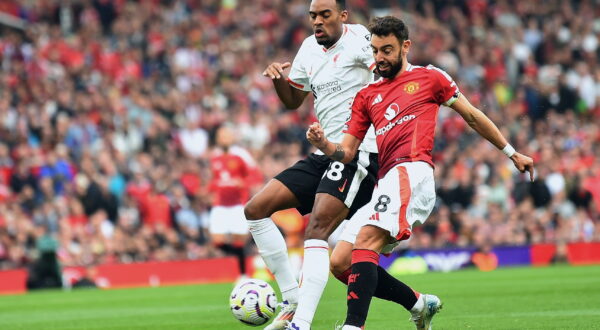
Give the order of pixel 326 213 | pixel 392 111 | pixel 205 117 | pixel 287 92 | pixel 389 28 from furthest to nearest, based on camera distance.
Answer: pixel 205 117
pixel 287 92
pixel 326 213
pixel 392 111
pixel 389 28

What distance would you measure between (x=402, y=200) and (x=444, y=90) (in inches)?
36.9

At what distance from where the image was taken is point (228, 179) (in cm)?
1727

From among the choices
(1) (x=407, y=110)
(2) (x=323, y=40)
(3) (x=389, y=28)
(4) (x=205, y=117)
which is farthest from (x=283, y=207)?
(4) (x=205, y=117)

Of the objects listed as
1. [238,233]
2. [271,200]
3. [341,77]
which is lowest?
[238,233]

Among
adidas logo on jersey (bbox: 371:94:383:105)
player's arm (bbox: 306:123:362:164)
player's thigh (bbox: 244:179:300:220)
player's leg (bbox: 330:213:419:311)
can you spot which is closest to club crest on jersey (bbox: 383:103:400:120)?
adidas logo on jersey (bbox: 371:94:383:105)

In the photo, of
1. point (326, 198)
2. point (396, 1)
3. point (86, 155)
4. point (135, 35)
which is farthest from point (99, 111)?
point (326, 198)

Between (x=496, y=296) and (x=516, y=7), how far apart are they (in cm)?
1536

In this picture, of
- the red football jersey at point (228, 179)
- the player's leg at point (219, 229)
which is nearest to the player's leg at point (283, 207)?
the red football jersey at point (228, 179)

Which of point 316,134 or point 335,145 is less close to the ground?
point 316,134

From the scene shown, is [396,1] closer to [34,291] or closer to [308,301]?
[34,291]

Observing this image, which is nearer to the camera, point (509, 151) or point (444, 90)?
point (444, 90)

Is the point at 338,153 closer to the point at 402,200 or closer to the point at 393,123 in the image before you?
the point at 393,123

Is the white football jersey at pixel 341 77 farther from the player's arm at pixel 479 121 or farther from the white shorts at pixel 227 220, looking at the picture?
the white shorts at pixel 227 220

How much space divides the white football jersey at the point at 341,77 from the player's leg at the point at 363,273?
4.21 feet
